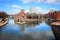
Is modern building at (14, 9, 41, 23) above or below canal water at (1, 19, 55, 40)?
above

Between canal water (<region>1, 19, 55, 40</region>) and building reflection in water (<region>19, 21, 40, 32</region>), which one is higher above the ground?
building reflection in water (<region>19, 21, 40, 32</region>)

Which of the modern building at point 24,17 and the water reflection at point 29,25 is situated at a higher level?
the modern building at point 24,17

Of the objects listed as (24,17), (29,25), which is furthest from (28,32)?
(24,17)

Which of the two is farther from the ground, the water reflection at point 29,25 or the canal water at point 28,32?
the water reflection at point 29,25

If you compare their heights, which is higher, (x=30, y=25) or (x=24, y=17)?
(x=24, y=17)

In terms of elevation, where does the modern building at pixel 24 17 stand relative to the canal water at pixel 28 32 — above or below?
above

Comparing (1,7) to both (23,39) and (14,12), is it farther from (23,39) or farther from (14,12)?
(23,39)

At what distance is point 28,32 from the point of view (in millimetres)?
1937

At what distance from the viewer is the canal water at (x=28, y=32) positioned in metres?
1.92

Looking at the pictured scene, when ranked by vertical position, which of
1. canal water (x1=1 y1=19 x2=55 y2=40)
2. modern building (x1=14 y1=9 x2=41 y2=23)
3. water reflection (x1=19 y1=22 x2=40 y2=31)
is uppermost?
modern building (x1=14 y1=9 x2=41 y2=23)

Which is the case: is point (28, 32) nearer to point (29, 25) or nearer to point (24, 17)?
point (29, 25)

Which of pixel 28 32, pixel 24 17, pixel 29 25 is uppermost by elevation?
pixel 24 17

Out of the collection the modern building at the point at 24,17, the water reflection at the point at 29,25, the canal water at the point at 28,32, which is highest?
the modern building at the point at 24,17

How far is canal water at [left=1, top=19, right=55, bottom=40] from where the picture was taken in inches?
75.5
